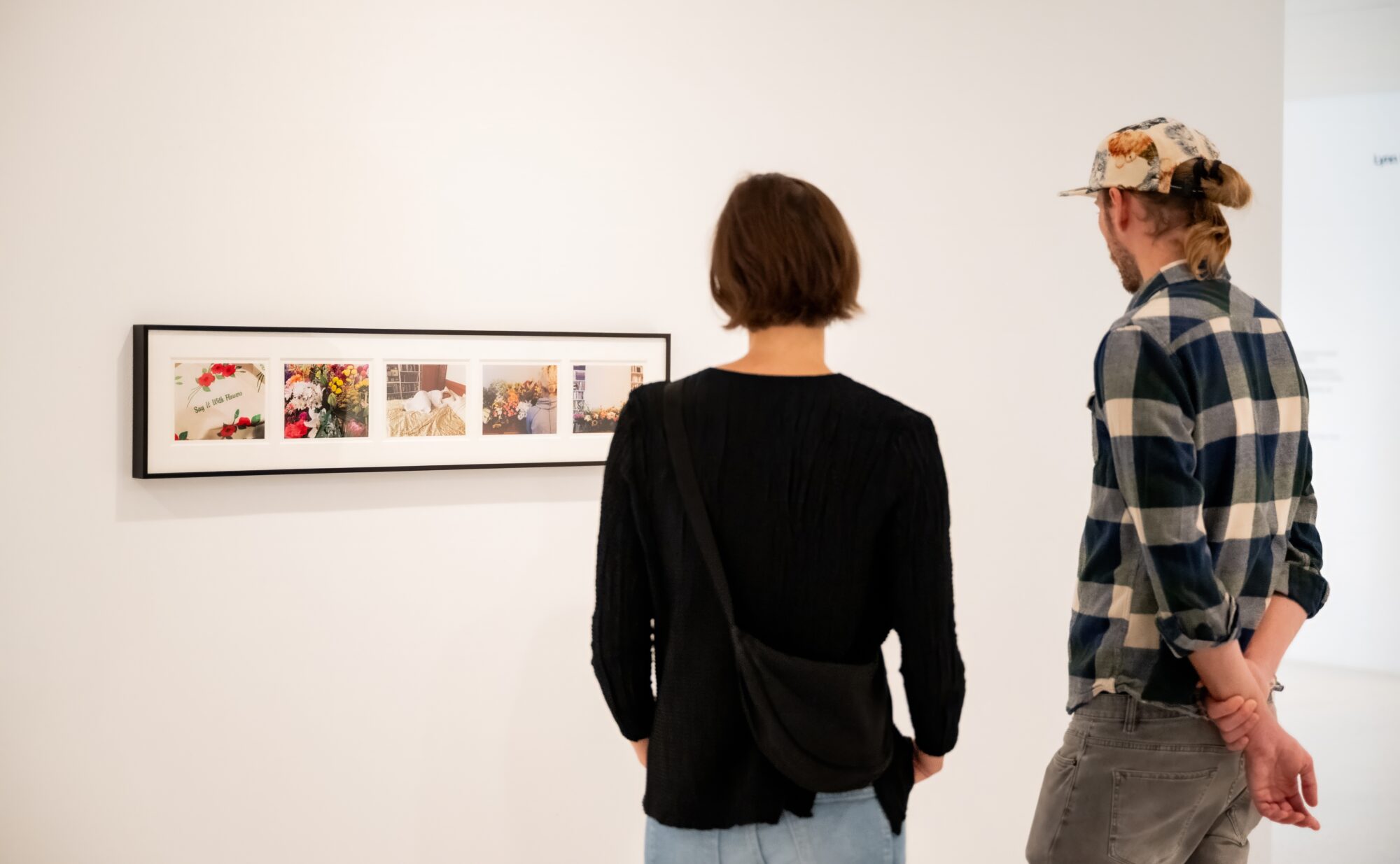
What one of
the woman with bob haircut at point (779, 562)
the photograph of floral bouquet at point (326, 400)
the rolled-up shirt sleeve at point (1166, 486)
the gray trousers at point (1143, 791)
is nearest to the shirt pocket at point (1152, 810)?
the gray trousers at point (1143, 791)

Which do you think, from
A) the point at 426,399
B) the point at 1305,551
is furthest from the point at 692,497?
the point at 426,399

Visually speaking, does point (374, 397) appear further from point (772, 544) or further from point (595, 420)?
point (772, 544)

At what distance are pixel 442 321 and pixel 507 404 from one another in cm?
23

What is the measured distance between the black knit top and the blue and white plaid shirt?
36 cm

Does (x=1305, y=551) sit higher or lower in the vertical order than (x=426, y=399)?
lower

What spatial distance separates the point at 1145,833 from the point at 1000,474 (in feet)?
4.89

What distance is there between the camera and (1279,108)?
337cm

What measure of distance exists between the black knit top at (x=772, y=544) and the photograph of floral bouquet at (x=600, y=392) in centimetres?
114

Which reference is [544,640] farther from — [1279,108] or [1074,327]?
[1279,108]

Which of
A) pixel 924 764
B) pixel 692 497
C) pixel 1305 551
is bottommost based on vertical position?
pixel 924 764

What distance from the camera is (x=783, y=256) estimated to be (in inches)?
54.8

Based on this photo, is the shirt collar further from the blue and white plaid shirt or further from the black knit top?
the black knit top

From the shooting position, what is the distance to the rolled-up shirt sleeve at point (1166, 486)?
1543 mm

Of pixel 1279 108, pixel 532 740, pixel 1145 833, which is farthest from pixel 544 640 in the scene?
pixel 1279 108
